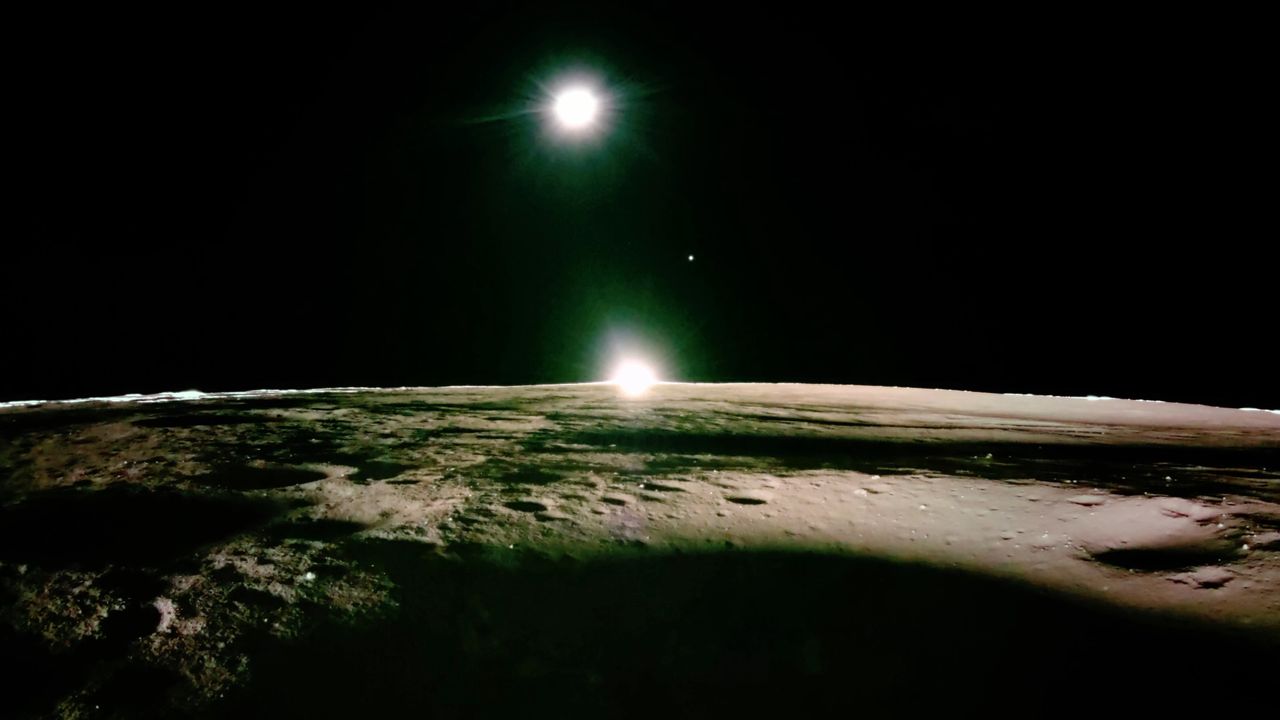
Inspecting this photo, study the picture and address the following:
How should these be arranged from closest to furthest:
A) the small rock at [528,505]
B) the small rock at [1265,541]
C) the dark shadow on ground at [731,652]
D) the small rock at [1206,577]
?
the dark shadow on ground at [731,652] → the small rock at [1206,577] → the small rock at [1265,541] → the small rock at [528,505]

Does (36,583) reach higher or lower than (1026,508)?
lower

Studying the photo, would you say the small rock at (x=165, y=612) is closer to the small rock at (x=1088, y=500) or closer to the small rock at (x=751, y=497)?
the small rock at (x=751, y=497)

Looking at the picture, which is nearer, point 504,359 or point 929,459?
point 929,459

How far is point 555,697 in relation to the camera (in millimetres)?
677

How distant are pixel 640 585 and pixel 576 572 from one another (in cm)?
12

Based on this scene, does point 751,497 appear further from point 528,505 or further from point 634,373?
point 634,373

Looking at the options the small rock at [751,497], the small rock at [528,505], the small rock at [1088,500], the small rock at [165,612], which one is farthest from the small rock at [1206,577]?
the small rock at [165,612]

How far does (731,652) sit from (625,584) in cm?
22

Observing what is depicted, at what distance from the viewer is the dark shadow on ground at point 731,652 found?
0.67m

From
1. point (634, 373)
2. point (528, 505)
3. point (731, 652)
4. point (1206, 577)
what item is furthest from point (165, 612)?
point (634, 373)

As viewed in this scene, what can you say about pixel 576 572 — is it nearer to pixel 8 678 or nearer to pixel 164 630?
pixel 164 630

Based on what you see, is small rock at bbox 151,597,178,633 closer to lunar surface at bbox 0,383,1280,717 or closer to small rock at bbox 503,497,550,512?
lunar surface at bbox 0,383,1280,717

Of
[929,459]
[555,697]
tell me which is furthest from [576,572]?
[929,459]

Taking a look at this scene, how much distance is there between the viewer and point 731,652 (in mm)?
763
